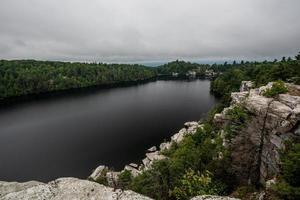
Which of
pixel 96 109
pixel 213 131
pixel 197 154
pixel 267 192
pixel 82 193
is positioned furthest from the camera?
pixel 96 109

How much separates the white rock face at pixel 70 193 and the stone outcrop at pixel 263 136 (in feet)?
64.7

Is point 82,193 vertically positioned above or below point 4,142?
above

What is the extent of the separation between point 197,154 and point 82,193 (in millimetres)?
23743

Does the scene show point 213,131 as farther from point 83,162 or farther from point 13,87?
point 13,87

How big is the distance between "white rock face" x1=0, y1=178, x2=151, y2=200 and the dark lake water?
35.4m

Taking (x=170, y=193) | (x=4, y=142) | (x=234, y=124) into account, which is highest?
(x=234, y=124)

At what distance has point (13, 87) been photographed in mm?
130375

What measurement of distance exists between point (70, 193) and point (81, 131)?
198 ft

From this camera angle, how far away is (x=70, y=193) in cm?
1145

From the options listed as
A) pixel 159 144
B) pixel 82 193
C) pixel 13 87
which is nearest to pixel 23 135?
pixel 159 144

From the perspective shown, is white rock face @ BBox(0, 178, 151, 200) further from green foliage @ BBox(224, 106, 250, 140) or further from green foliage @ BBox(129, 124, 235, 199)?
green foliage @ BBox(224, 106, 250, 140)

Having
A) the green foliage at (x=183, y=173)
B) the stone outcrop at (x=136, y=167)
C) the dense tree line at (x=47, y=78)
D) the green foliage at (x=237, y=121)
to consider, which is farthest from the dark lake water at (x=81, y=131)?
the dense tree line at (x=47, y=78)

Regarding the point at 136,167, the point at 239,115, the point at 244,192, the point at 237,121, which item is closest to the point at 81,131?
the point at 136,167

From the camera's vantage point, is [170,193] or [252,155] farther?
[252,155]
